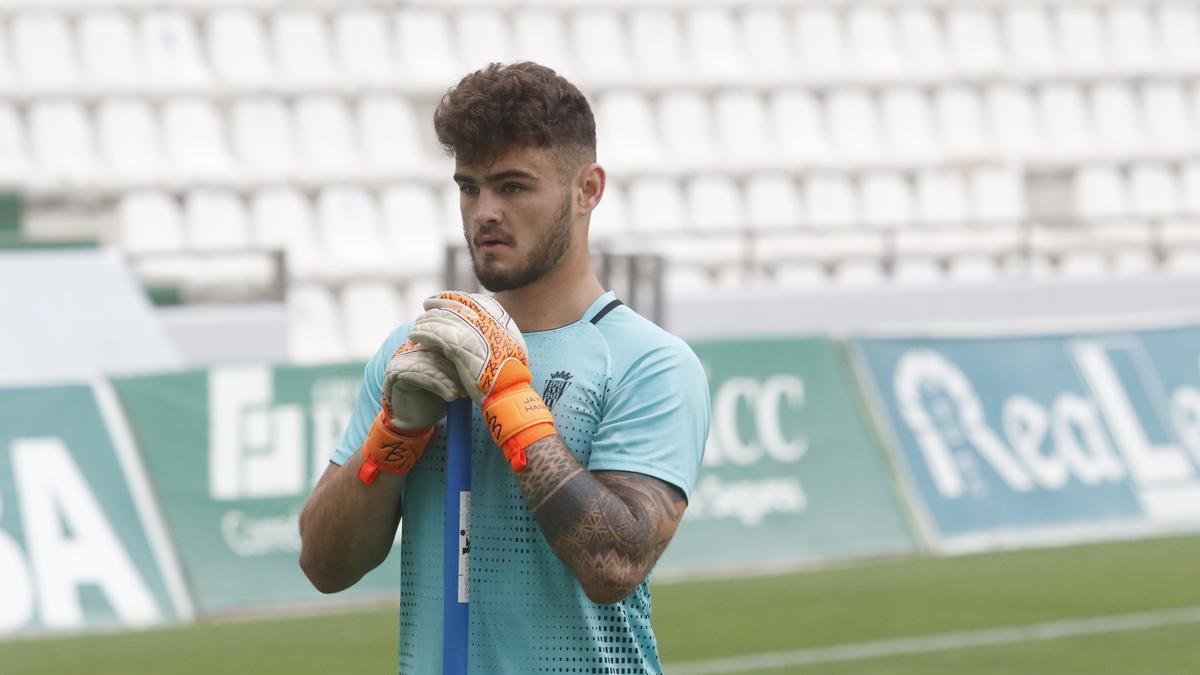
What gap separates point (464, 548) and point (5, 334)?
381 inches

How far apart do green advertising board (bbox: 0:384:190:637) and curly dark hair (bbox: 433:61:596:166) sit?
7.49m

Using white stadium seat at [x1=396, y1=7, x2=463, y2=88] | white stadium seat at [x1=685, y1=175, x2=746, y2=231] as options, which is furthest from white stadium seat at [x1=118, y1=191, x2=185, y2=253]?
white stadium seat at [x1=685, y1=175, x2=746, y2=231]

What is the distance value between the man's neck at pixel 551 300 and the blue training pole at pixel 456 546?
0.60ft

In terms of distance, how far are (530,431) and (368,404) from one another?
16.6 inches

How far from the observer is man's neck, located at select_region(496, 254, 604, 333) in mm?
3035

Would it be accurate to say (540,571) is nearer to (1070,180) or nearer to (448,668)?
(448,668)

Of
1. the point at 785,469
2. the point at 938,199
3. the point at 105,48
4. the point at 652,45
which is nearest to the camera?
the point at 785,469

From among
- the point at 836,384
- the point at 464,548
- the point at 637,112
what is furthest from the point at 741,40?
the point at 464,548

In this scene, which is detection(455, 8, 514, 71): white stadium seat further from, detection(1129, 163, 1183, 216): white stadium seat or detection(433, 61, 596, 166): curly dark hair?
detection(433, 61, 596, 166): curly dark hair

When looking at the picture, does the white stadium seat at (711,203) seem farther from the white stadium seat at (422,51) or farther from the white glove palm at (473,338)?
the white glove palm at (473,338)

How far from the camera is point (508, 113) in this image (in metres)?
2.91

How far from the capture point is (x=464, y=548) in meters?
2.96

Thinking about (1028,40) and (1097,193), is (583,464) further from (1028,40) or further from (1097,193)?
(1028,40)

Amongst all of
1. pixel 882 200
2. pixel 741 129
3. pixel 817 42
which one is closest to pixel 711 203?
pixel 741 129
